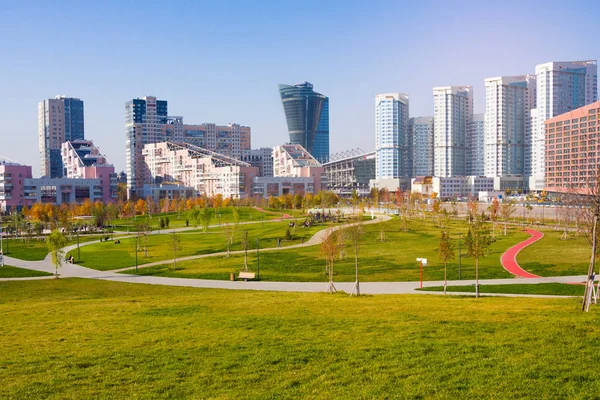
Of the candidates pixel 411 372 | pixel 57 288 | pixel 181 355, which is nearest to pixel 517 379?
pixel 411 372

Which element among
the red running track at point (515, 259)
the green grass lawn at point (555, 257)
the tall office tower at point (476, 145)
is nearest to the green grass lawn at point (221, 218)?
the red running track at point (515, 259)

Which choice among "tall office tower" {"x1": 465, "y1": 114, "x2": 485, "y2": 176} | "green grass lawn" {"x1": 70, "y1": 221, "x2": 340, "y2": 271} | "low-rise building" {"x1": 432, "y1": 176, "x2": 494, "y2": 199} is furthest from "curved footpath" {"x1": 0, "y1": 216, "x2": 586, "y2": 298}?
"tall office tower" {"x1": 465, "y1": 114, "x2": 485, "y2": 176}

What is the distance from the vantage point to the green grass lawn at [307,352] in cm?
1025

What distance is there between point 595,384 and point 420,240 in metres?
46.2

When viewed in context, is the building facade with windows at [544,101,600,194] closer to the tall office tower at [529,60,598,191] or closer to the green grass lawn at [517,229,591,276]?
the tall office tower at [529,60,598,191]

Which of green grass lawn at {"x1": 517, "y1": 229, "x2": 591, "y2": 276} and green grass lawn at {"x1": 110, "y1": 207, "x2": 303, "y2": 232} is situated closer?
green grass lawn at {"x1": 517, "y1": 229, "x2": 591, "y2": 276}

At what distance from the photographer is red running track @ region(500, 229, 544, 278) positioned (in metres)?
35.0

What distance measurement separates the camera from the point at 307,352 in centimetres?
1272

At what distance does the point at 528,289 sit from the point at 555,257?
45.7 ft

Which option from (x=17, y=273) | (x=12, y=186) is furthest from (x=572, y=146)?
(x=12, y=186)

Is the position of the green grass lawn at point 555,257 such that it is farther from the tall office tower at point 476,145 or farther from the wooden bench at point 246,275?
the tall office tower at point 476,145

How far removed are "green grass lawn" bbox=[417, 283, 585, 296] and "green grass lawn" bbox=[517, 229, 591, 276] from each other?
11.4ft

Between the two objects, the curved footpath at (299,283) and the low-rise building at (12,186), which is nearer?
the curved footpath at (299,283)

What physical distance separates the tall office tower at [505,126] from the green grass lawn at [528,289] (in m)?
157
